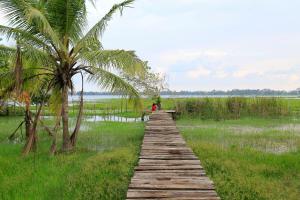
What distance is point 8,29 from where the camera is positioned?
8.69m

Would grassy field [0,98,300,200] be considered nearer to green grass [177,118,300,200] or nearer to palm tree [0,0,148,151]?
green grass [177,118,300,200]

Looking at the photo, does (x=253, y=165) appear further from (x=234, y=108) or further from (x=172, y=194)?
(x=234, y=108)

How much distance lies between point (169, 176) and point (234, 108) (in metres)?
16.4

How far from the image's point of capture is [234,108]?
21.0 m

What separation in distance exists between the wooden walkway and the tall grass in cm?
1318

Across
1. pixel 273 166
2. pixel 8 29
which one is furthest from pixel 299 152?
pixel 8 29

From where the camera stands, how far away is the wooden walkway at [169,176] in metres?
4.45

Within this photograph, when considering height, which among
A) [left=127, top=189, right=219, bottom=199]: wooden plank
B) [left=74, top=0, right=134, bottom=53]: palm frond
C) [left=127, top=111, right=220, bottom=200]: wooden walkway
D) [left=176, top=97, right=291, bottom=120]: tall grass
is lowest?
[left=127, top=189, right=219, bottom=199]: wooden plank

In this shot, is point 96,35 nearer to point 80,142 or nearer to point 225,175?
point 80,142

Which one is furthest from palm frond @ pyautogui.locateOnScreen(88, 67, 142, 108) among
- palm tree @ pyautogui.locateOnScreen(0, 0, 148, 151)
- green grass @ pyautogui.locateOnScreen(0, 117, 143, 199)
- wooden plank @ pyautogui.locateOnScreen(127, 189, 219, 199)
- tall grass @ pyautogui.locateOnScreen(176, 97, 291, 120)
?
tall grass @ pyautogui.locateOnScreen(176, 97, 291, 120)

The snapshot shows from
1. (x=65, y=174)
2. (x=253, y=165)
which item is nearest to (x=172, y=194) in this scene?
(x=65, y=174)

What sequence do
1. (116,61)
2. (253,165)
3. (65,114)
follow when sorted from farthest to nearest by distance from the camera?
(65,114)
(116,61)
(253,165)

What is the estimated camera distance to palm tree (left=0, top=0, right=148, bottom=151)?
8.82 meters

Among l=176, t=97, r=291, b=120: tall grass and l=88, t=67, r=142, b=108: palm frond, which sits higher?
l=88, t=67, r=142, b=108: palm frond
